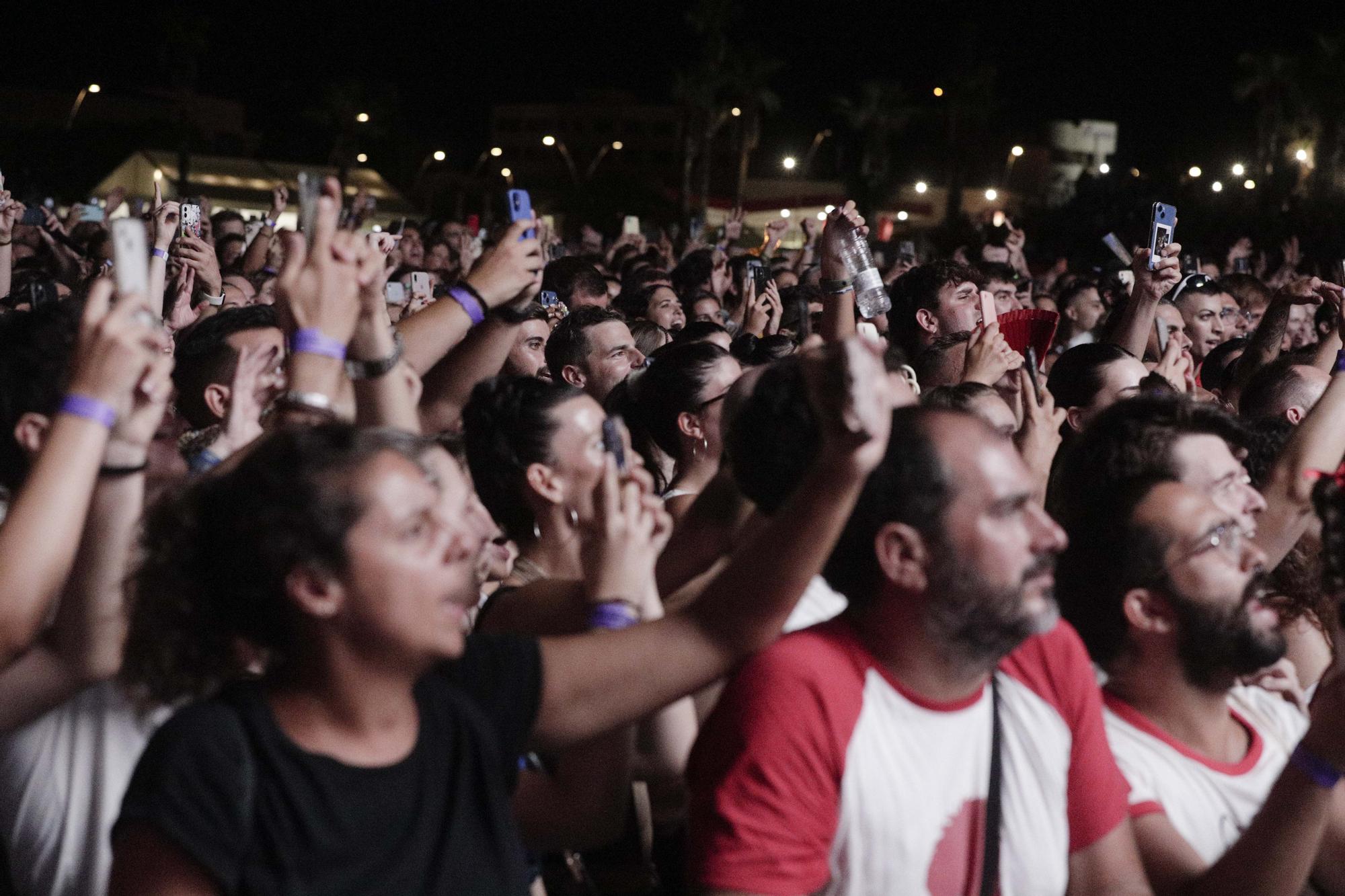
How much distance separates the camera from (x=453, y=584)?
2.33 m

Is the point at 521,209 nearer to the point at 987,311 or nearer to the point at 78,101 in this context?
the point at 987,311

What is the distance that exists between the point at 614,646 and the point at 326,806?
58cm

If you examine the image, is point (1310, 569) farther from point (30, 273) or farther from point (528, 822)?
point (30, 273)

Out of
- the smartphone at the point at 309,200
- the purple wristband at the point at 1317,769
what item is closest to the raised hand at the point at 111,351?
the smartphone at the point at 309,200

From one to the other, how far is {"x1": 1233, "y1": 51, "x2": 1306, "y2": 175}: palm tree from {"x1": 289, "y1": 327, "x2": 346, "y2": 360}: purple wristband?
174 ft

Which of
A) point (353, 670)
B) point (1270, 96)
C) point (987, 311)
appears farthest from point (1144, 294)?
point (1270, 96)

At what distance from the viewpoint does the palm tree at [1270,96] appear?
51.6 m

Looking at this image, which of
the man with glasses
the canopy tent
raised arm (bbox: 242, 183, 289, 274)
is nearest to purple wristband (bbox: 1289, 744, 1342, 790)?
the man with glasses

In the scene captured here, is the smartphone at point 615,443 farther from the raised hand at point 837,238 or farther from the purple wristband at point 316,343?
the raised hand at point 837,238

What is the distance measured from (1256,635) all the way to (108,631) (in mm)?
2171

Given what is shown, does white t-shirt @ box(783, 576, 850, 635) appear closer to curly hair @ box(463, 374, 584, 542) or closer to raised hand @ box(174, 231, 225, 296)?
curly hair @ box(463, 374, 584, 542)

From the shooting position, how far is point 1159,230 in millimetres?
6781

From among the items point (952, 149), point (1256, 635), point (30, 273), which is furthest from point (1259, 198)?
point (1256, 635)

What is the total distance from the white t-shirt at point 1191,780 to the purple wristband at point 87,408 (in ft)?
6.61
